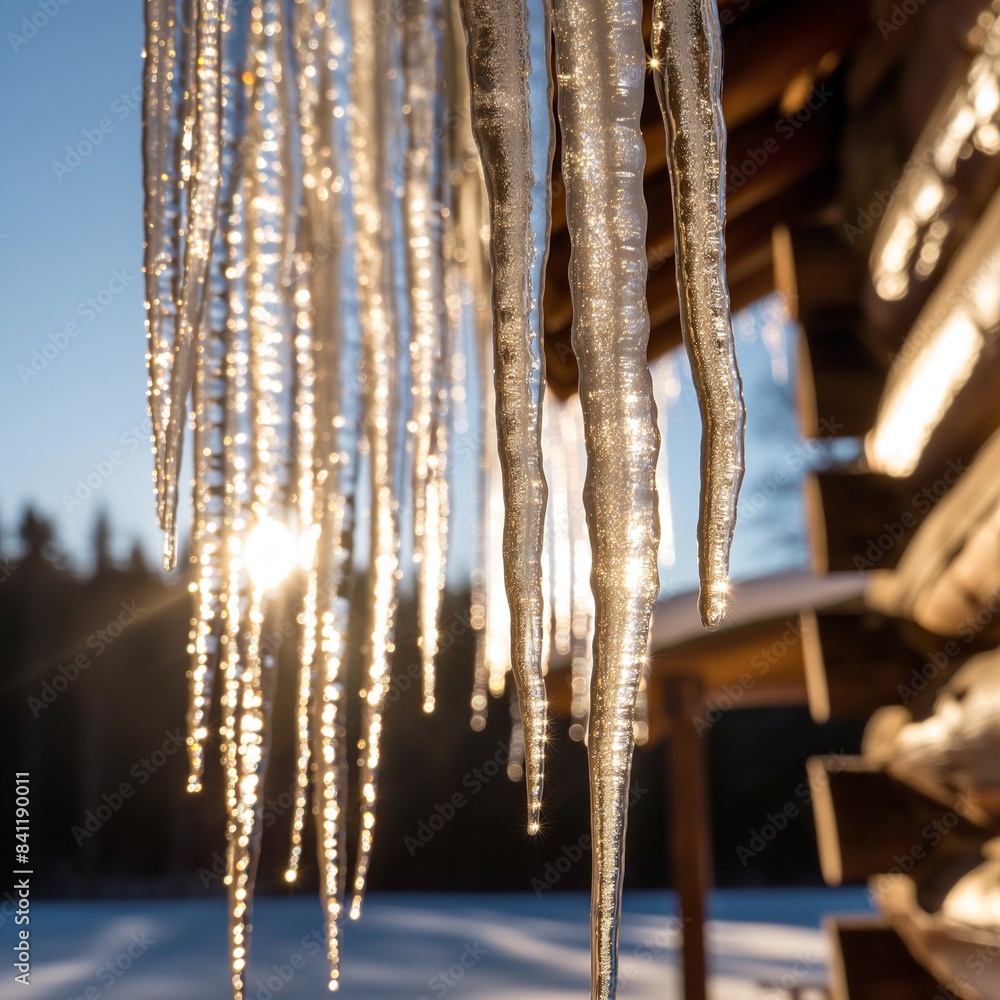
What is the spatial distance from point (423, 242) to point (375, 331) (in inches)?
3.2

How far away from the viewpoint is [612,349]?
448mm

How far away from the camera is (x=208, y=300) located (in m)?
→ 0.66

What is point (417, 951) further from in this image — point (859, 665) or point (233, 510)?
point (233, 510)

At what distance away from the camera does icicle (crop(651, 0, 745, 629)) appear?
46cm

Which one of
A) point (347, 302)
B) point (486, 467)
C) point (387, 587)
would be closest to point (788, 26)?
point (486, 467)

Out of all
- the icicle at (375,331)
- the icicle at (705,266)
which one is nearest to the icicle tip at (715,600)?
the icicle at (705,266)

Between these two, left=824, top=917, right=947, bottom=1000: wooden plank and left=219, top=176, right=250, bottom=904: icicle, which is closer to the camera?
left=219, top=176, right=250, bottom=904: icicle

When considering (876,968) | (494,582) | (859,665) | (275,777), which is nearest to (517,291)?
(494,582)

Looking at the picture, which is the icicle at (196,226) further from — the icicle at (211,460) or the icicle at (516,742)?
the icicle at (516,742)

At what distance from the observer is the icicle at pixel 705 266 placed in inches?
18.2

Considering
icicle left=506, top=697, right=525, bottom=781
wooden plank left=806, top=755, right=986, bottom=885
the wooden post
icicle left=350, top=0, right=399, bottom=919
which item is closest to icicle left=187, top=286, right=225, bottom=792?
icicle left=350, top=0, right=399, bottom=919

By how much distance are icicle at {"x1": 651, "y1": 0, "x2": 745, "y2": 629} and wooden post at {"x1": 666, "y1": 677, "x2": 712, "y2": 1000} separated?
2.47 m

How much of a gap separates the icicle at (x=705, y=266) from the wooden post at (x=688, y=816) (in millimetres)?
2467

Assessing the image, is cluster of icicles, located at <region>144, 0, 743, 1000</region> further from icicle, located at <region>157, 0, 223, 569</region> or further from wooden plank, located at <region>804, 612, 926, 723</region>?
wooden plank, located at <region>804, 612, 926, 723</region>
